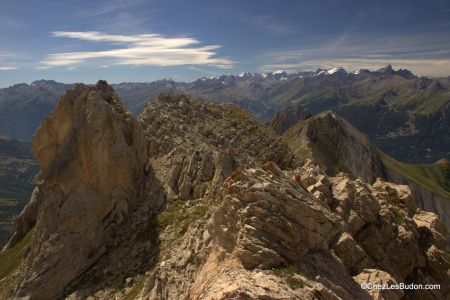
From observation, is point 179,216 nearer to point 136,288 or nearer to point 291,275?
point 136,288

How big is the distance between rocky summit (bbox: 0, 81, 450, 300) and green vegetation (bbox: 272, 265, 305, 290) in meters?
→ 0.11

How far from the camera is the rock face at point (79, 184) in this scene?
1618 inches

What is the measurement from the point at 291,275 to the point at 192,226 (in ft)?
44.7

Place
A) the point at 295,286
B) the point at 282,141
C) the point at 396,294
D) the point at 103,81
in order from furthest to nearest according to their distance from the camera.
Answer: the point at 282,141, the point at 103,81, the point at 396,294, the point at 295,286

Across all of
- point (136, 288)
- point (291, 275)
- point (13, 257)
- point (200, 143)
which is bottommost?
point (13, 257)

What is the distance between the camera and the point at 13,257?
6638 cm

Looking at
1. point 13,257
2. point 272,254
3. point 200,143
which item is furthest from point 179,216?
point 13,257

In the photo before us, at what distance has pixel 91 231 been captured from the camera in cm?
4312

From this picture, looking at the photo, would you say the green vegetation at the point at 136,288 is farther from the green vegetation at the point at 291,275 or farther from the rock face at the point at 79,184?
the green vegetation at the point at 291,275

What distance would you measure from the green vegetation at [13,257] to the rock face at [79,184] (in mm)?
16829

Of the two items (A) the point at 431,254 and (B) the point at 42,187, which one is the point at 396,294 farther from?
(B) the point at 42,187

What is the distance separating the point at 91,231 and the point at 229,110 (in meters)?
47.3

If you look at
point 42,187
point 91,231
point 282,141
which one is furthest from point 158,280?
point 282,141

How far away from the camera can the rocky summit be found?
26.1 m
